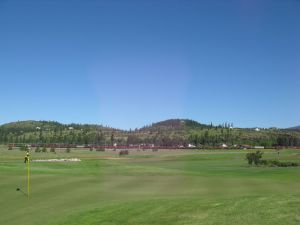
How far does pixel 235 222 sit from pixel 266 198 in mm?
4538

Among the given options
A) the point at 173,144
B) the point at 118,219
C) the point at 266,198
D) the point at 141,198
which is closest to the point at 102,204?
the point at 141,198

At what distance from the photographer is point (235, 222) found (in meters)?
15.0

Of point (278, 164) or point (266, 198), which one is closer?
point (266, 198)

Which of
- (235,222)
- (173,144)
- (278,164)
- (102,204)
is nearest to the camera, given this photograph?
(235,222)

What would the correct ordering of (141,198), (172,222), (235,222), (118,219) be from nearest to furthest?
(235,222)
(172,222)
(118,219)
(141,198)

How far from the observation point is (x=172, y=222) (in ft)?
53.3

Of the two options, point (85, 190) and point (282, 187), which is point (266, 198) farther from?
point (85, 190)

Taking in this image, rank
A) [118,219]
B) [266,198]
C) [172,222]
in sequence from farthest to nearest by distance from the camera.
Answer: [266,198]
[118,219]
[172,222]

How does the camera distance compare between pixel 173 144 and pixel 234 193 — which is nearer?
pixel 234 193

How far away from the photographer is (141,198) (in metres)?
22.9

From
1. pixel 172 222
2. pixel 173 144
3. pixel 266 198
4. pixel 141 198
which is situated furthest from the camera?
pixel 173 144

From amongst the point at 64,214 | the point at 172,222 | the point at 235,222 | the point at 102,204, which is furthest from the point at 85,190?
the point at 235,222

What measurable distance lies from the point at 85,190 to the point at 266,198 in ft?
35.1

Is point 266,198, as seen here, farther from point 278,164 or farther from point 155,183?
point 278,164
